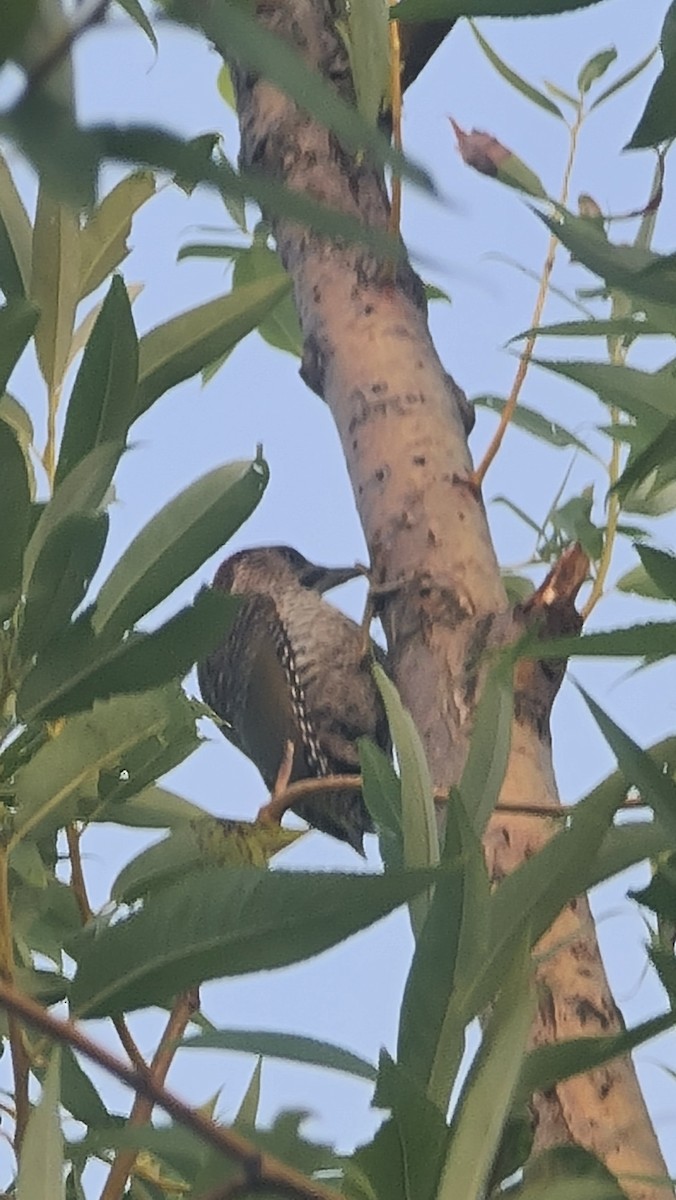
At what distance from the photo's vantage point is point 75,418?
2.10 feet

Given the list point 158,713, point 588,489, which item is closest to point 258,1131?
point 158,713

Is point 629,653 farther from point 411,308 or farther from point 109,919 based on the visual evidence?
point 411,308

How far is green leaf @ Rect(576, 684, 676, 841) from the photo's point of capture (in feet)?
1.65

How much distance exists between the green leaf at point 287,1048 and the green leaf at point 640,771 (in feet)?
0.46

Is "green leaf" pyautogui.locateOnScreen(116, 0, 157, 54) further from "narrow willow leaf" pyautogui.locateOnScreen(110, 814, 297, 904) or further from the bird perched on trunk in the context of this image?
the bird perched on trunk

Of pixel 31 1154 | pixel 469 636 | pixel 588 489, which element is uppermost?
pixel 588 489

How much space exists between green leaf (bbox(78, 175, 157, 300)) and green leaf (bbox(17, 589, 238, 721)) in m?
0.29

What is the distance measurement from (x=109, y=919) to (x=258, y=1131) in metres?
0.19

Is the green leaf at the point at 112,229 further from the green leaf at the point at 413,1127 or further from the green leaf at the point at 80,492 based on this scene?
the green leaf at the point at 413,1127

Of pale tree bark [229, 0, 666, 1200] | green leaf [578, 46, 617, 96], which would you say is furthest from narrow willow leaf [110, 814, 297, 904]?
green leaf [578, 46, 617, 96]

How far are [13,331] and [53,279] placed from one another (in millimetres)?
234

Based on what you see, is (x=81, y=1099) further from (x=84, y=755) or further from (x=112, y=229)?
(x=112, y=229)

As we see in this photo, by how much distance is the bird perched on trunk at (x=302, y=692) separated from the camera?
1.98 metres

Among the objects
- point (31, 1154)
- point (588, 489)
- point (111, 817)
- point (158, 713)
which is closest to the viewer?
point (31, 1154)
